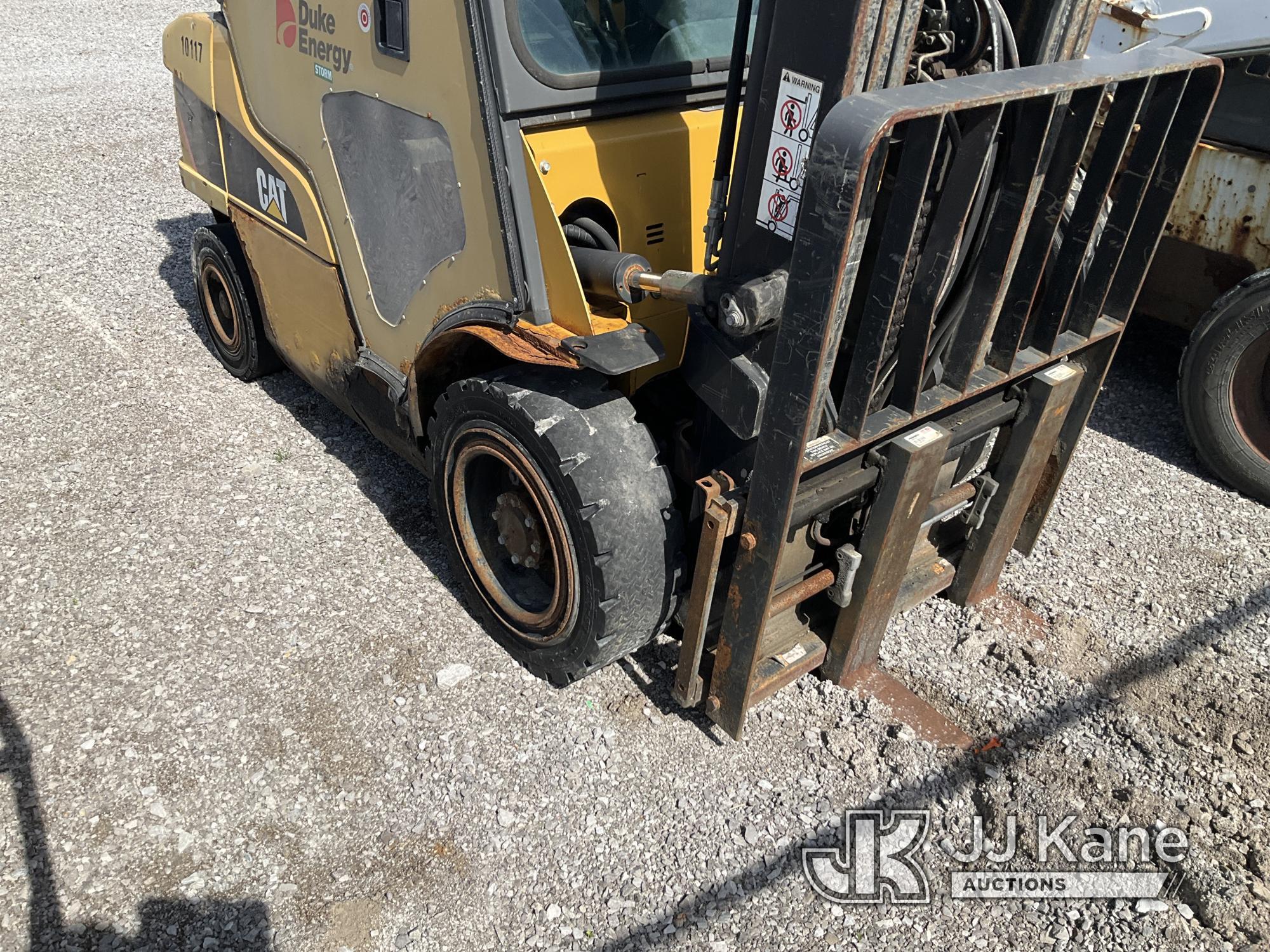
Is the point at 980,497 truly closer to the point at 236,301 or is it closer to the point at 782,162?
the point at 782,162

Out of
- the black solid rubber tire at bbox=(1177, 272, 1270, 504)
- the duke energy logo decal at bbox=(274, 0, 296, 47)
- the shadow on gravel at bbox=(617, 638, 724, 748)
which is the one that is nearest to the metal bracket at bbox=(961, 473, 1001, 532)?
the shadow on gravel at bbox=(617, 638, 724, 748)

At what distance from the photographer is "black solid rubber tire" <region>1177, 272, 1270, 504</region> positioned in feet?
14.5

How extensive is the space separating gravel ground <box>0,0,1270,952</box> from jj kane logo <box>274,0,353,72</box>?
→ 1.90 meters

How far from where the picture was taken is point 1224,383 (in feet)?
15.0

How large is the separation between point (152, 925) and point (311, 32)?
297 centimetres

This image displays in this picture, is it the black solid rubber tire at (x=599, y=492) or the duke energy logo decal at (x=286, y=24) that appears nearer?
the black solid rubber tire at (x=599, y=492)

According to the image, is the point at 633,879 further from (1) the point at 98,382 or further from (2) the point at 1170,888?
(1) the point at 98,382

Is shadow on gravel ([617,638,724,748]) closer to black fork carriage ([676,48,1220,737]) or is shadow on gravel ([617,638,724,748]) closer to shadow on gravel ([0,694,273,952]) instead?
black fork carriage ([676,48,1220,737])

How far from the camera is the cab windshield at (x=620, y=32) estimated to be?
2.70m

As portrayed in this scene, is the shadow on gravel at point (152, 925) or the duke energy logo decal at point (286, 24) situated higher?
the duke energy logo decal at point (286, 24)

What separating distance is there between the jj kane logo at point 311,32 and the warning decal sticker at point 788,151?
1670 mm

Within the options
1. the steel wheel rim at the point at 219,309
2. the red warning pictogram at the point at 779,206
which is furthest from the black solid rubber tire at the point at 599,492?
the steel wheel rim at the point at 219,309

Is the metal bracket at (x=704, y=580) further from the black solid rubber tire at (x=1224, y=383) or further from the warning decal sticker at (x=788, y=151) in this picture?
the black solid rubber tire at (x=1224, y=383)

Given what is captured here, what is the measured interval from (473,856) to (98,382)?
3.86 meters
